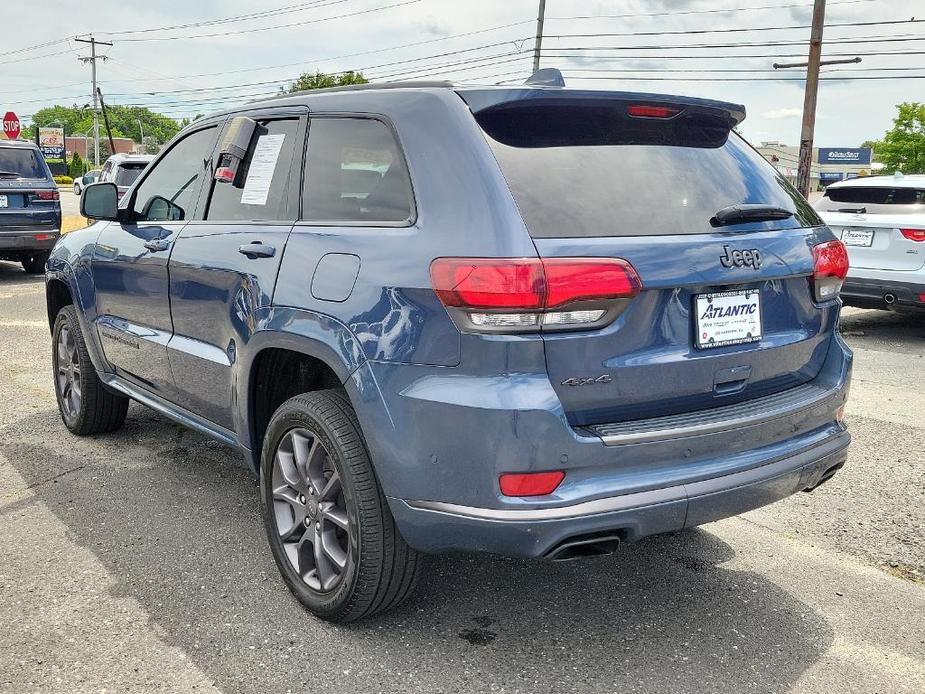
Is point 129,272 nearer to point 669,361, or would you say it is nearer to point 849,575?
point 669,361

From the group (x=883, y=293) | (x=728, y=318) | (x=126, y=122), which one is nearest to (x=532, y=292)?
(x=728, y=318)

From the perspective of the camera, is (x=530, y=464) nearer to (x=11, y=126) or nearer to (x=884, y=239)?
(x=884, y=239)

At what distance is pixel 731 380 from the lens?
290cm

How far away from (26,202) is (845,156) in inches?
5610

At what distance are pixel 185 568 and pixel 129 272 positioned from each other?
1555mm

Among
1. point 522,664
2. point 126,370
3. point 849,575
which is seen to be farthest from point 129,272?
point 849,575

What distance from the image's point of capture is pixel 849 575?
3639 millimetres

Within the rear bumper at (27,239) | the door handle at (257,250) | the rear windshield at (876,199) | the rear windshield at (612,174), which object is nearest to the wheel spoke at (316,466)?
the door handle at (257,250)

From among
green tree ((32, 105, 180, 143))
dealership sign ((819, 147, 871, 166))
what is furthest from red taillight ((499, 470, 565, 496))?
green tree ((32, 105, 180, 143))

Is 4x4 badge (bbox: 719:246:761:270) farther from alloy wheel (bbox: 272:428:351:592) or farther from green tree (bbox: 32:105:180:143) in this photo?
green tree (bbox: 32:105:180:143)

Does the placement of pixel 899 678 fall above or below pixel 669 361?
below

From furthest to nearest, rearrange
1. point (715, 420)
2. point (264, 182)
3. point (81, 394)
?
1. point (81, 394)
2. point (264, 182)
3. point (715, 420)

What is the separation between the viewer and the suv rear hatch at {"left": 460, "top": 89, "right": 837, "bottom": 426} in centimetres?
263

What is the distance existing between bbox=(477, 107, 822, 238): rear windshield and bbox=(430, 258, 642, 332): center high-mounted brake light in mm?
139
